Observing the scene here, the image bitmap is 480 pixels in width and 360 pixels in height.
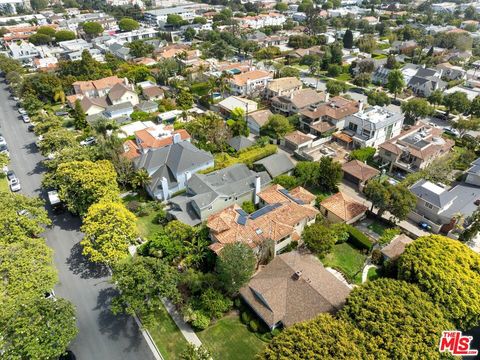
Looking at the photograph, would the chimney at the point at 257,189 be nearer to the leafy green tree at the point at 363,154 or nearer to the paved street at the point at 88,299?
the leafy green tree at the point at 363,154

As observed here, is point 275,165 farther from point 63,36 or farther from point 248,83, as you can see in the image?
point 63,36

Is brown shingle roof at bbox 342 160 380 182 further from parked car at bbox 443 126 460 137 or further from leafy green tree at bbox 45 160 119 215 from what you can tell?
leafy green tree at bbox 45 160 119 215

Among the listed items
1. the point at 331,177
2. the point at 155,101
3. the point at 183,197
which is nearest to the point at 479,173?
the point at 331,177

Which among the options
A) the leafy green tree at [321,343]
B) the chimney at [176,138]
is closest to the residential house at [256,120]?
the chimney at [176,138]

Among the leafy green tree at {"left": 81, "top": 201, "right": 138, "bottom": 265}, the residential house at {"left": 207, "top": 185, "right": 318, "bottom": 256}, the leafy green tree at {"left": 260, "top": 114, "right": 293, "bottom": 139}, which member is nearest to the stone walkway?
the residential house at {"left": 207, "top": 185, "right": 318, "bottom": 256}

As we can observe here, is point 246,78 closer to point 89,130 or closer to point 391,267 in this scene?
point 89,130

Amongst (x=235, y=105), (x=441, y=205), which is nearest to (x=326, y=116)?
(x=235, y=105)

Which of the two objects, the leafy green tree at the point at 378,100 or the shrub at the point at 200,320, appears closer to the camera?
the shrub at the point at 200,320
